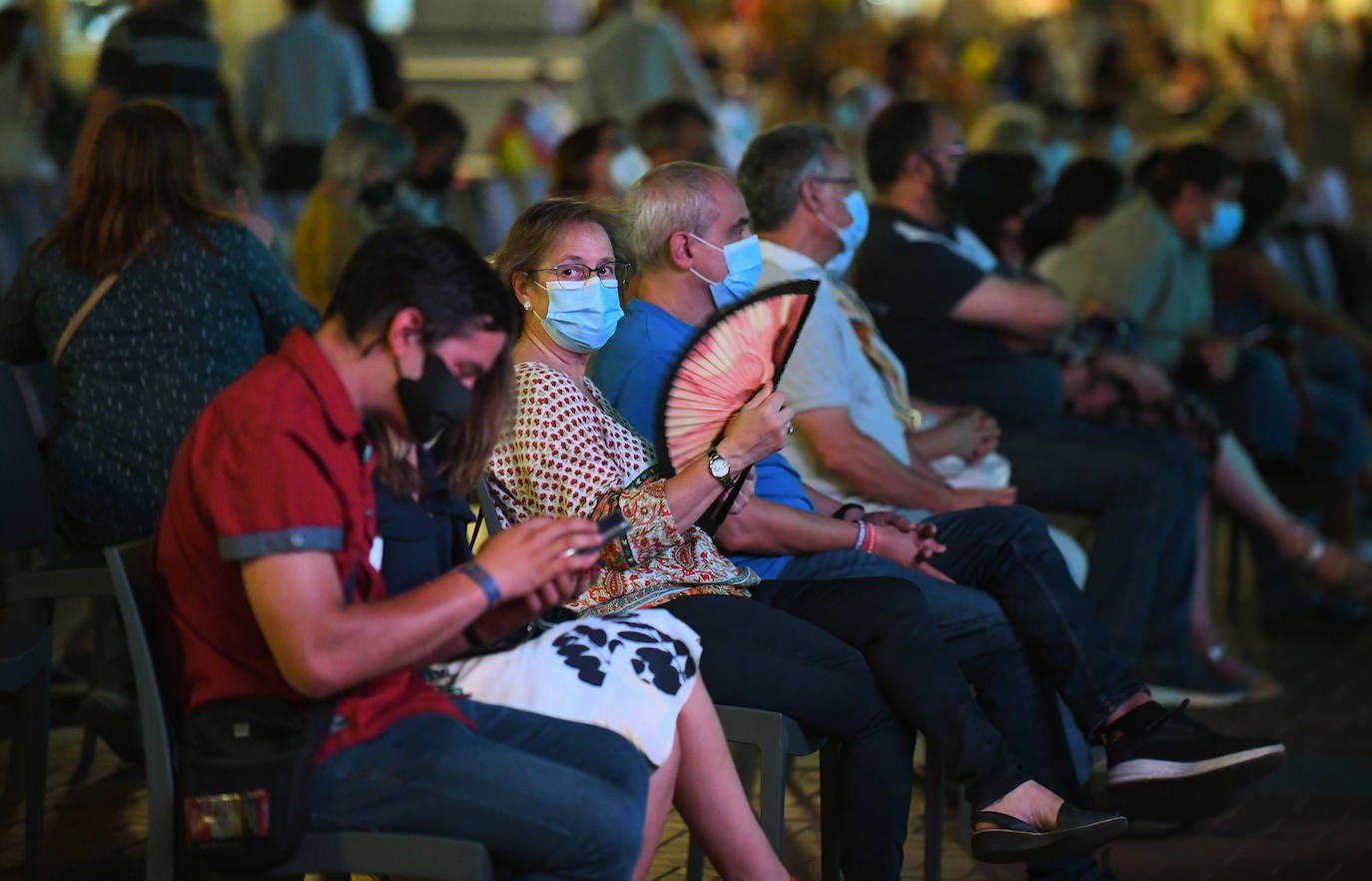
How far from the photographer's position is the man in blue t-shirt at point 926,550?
12.8 ft

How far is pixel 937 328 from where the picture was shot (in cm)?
540

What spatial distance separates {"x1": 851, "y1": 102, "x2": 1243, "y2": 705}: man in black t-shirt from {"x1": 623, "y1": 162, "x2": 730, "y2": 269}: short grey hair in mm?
1460

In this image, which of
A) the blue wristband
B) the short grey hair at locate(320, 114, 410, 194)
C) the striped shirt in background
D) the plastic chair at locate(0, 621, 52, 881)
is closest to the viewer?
the blue wristband

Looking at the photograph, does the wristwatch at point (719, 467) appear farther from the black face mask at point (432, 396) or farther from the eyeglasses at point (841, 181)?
the eyeglasses at point (841, 181)

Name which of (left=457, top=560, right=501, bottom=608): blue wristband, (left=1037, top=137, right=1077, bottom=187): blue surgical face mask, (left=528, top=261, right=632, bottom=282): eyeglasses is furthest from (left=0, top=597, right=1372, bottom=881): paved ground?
(left=1037, top=137, right=1077, bottom=187): blue surgical face mask

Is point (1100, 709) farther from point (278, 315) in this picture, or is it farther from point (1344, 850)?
point (278, 315)

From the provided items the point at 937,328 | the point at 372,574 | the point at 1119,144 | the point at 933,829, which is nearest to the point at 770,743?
the point at 933,829

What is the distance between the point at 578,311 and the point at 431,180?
394cm

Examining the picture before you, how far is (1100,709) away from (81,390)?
2.45 metres

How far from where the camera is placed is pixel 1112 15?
64.1ft

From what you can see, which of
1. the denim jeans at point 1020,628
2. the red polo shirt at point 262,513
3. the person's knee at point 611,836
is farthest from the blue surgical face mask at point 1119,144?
the red polo shirt at point 262,513

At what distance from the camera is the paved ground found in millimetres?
4254

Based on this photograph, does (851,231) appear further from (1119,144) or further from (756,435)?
(1119,144)

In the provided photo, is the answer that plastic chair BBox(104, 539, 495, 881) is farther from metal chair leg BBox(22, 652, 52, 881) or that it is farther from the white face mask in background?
the white face mask in background
